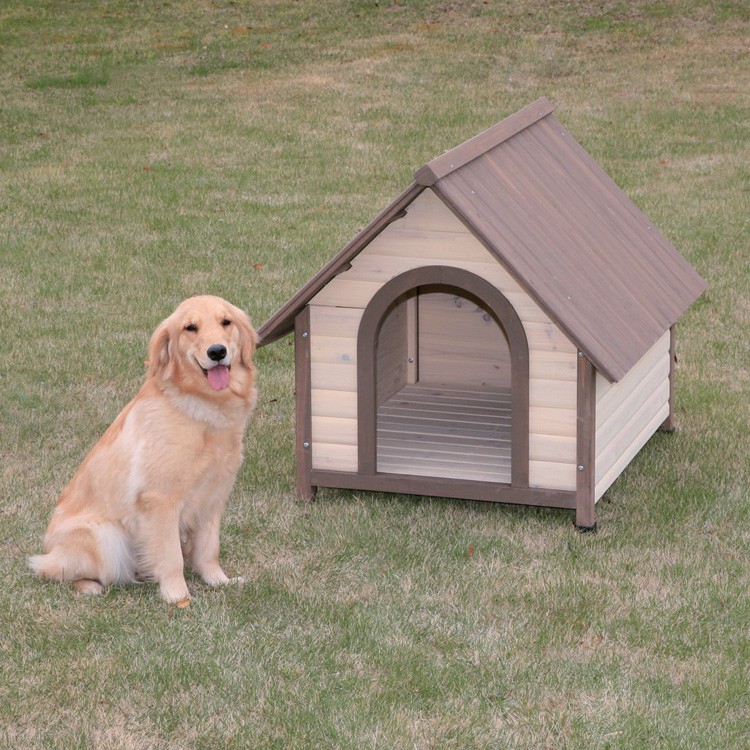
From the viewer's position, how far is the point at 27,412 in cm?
830

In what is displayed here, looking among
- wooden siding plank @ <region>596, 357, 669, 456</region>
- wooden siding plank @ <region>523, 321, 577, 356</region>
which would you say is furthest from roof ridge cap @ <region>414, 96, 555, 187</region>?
wooden siding plank @ <region>596, 357, 669, 456</region>

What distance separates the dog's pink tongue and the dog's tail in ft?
2.54

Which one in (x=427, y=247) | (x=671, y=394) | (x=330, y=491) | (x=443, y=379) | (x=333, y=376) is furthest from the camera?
(x=443, y=379)

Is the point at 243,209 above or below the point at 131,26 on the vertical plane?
below

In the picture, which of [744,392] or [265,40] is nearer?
[744,392]

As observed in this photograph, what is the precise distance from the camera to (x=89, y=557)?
564 cm

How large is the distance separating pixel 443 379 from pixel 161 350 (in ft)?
11.1

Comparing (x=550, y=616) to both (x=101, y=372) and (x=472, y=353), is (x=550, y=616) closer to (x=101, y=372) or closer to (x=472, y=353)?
(x=472, y=353)

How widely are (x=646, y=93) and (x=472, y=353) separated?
11.2m

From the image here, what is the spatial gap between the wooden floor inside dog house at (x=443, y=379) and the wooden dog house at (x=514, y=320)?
4cm

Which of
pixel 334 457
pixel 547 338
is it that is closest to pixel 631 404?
pixel 547 338

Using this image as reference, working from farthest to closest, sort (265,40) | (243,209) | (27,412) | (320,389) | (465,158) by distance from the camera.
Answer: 1. (265,40)
2. (243,209)
3. (27,412)
4. (320,389)
5. (465,158)

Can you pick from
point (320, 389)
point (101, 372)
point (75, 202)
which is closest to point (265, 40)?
point (75, 202)

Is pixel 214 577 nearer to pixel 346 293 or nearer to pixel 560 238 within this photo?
pixel 346 293
